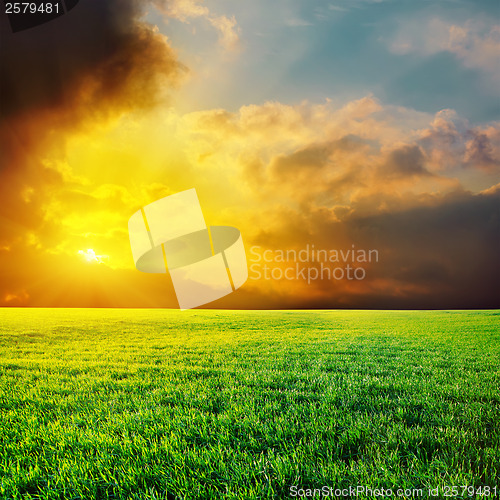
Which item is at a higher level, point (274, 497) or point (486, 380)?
point (274, 497)

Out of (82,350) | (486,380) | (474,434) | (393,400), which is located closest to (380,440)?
(474,434)

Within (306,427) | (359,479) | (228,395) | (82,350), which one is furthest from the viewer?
(82,350)

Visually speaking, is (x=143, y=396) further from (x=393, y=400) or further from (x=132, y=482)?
(x=393, y=400)

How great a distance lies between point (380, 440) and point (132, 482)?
2.75 m

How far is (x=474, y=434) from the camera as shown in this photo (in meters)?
3.56

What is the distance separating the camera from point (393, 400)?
471cm

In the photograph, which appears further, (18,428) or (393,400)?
(393,400)

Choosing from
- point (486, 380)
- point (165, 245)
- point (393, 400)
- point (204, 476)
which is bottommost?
point (486, 380)

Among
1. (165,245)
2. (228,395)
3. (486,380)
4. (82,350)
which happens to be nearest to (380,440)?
(228,395)

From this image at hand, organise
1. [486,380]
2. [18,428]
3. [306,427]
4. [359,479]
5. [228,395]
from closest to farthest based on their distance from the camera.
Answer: [359,479] < [306,427] < [18,428] < [228,395] < [486,380]

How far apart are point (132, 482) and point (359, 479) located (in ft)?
7.19

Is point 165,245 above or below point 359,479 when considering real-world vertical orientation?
above

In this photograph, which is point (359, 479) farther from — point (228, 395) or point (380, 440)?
point (228, 395)

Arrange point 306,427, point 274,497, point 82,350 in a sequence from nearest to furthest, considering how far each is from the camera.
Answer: point 274,497 → point 306,427 → point 82,350
